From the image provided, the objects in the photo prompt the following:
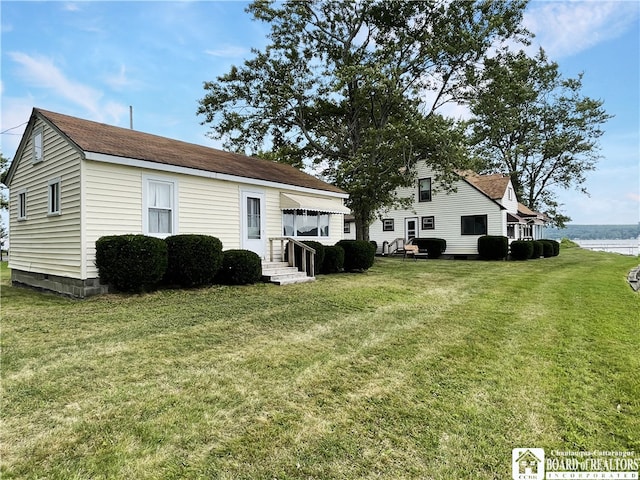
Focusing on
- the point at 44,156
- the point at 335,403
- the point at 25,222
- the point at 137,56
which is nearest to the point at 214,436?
the point at 335,403

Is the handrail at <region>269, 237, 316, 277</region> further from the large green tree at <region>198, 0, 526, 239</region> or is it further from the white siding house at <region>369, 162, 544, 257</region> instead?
the white siding house at <region>369, 162, 544, 257</region>

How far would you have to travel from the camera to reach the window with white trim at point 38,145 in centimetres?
1006

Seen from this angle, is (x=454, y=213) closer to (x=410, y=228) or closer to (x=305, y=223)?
(x=410, y=228)

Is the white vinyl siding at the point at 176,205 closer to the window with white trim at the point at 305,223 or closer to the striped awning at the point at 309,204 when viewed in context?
the striped awning at the point at 309,204

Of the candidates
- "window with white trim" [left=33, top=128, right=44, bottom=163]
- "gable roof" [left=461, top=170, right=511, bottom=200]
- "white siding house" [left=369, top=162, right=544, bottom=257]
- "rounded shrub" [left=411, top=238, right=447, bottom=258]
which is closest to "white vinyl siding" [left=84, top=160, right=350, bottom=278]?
"window with white trim" [left=33, top=128, right=44, bottom=163]

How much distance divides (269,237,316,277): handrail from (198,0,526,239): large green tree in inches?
206

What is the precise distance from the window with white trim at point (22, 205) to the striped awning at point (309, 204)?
800cm

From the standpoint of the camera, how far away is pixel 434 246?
24.3 metres

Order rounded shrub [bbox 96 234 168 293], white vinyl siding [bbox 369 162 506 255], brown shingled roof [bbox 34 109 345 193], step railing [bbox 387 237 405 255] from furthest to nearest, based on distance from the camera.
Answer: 1. step railing [bbox 387 237 405 255]
2. white vinyl siding [bbox 369 162 506 255]
3. brown shingled roof [bbox 34 109 345 193]
4. rounded shrub [bbox 96 234 168 293]

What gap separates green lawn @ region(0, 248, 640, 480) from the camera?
252 cm

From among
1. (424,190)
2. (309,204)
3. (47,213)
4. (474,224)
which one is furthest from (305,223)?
(424,190)

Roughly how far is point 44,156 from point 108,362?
853 centimetres

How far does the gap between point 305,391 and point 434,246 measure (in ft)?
72.9

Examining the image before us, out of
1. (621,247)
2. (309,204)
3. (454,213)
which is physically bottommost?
(621,247)
